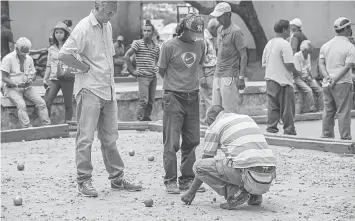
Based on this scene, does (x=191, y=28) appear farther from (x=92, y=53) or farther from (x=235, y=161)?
(x=235, y=161)

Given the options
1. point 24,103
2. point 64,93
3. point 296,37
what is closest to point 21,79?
point 24,103

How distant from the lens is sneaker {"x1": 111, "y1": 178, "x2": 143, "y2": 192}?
796 cm

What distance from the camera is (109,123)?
7883mm

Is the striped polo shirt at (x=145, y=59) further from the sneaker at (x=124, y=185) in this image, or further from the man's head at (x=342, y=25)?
the sneaker at (x=124, y=185)

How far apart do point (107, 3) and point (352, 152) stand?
425 cm

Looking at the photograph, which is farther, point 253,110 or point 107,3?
point 253,110

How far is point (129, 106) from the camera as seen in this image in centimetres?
1470

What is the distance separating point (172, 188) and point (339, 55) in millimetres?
4207

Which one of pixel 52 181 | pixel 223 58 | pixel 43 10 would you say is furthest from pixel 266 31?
pixel 52 181

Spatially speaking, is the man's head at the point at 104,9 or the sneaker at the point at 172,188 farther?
the sneaker at the point at 172,188

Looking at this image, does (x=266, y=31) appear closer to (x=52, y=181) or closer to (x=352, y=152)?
(x=352, y=152)

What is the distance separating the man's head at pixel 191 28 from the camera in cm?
759

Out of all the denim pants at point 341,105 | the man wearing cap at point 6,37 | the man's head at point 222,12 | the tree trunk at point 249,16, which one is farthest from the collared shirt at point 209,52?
the tree trunk at point 249,16

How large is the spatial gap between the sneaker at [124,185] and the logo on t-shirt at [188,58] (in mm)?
1368
